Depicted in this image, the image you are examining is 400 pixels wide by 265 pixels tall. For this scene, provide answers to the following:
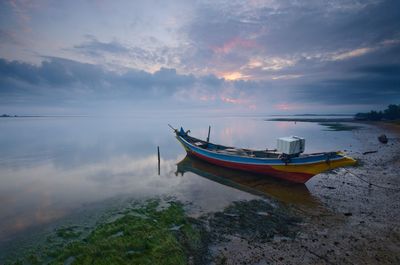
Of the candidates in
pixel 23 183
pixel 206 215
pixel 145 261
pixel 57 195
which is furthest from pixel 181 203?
pixel 23 183

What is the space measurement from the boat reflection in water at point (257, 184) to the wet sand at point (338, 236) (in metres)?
0.95

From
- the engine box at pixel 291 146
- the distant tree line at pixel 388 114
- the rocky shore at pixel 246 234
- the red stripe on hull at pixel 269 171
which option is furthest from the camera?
the distant tree line at pixel 388 114

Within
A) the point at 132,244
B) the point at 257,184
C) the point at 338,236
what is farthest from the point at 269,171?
the point at 132,244

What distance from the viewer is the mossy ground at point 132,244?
8039mm

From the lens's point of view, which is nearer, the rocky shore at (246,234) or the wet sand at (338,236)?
the wet sand at (338,236)

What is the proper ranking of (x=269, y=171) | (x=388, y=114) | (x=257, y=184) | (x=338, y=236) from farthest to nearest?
(x=388, y=114), (x=269, y=171), (x=257, y=184), (x=338, y=236)

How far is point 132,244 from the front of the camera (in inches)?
351

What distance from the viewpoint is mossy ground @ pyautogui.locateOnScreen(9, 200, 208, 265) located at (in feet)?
26.4

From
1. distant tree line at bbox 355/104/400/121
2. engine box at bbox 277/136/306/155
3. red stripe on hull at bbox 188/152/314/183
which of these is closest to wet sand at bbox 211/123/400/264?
red stripe on hull at bbox 188/152/314/183

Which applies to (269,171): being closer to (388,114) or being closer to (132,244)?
(132,244)

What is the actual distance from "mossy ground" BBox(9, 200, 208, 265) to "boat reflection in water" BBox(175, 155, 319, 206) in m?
7.32

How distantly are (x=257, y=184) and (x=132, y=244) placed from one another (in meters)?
11.9

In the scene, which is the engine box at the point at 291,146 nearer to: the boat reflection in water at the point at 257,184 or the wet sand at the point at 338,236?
the boat reflection in water at the point at 257,184

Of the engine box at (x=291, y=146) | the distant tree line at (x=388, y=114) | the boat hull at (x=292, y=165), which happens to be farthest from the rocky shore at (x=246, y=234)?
the distant tree line at (x=388, y=114)
